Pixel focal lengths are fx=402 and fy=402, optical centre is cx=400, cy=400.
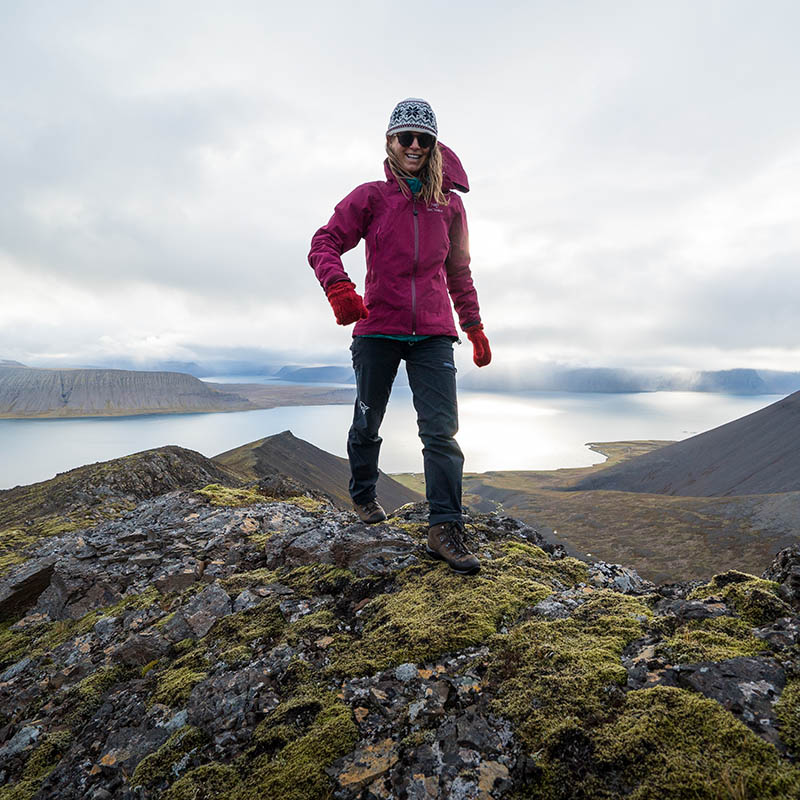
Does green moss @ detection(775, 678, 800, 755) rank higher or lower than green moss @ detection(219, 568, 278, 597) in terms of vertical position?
higher

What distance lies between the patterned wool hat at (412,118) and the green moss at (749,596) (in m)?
5.08

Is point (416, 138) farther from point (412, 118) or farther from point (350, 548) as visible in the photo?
point (350, 548)

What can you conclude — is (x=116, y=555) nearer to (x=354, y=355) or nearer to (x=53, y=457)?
(x=354, y=355)

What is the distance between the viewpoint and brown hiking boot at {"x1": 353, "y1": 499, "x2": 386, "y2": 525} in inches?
222

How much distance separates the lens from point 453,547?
4.38m

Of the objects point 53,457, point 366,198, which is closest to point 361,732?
point 366,198

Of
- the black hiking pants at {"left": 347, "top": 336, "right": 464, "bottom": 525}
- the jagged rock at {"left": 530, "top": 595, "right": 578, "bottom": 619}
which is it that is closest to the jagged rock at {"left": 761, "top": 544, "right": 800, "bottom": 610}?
the jagged rock at {"left": 530, "top": 595, "right": 578, "bottom": 619}

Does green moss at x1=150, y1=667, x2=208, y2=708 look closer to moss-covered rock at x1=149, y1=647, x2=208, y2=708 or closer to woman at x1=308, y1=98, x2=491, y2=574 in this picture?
moss-covered rock at x1=149, y1=647, x2=208, y2=708

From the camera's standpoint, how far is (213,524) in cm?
661

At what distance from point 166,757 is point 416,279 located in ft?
14.8

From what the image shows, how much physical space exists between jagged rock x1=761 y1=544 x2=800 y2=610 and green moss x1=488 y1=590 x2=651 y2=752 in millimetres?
1162

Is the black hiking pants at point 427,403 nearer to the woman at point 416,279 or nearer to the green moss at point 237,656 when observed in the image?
the woman at point 416,279

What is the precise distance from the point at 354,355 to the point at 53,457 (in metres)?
177

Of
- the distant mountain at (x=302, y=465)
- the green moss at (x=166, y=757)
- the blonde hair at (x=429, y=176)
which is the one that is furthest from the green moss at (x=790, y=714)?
the distant mountain at (x=302, y=465)
